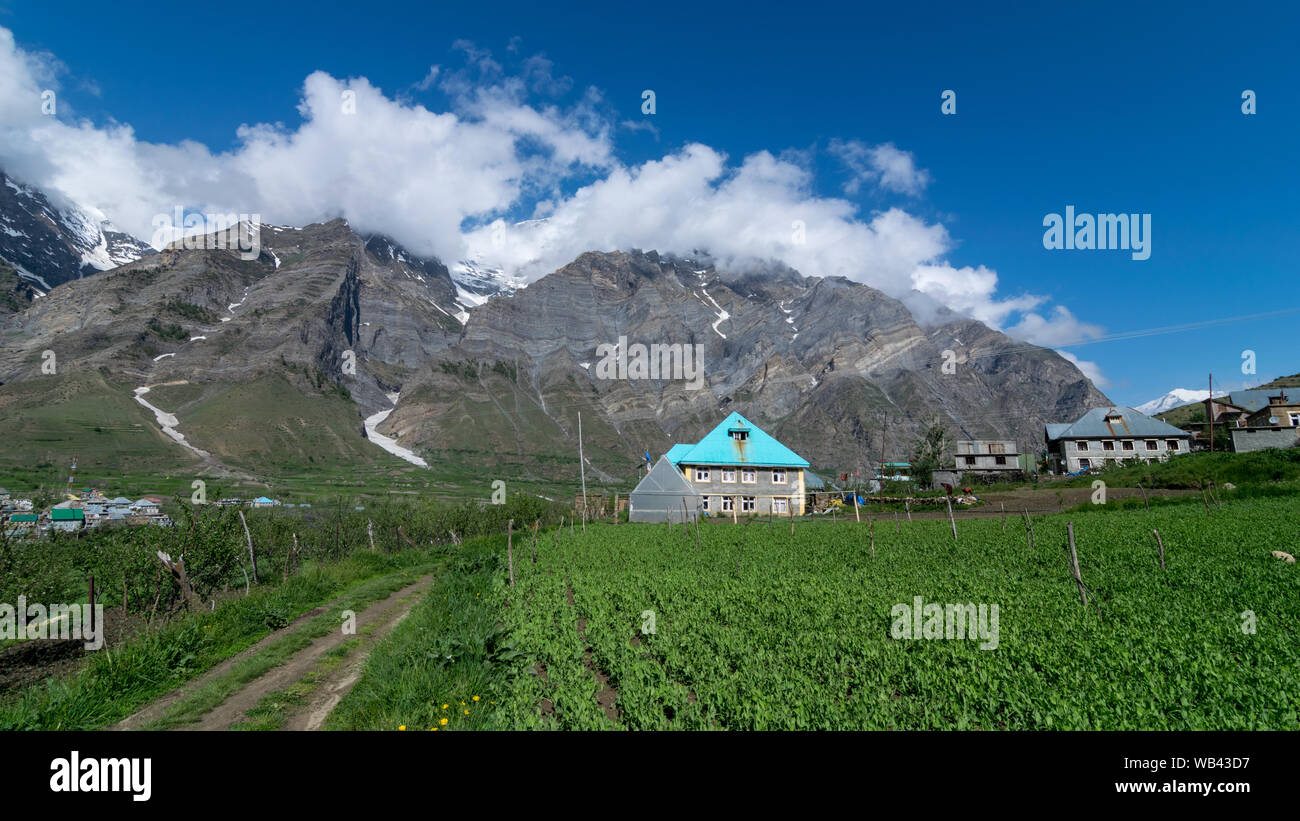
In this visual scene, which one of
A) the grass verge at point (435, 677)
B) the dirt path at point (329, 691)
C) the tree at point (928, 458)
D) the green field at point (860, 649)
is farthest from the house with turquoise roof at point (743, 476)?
the grass verge at point (435, 677)

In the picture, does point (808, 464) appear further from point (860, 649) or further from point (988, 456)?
point (988, 456)

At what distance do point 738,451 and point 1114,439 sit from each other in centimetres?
5320

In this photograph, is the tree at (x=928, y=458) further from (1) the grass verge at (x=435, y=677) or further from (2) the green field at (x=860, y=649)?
(1) the grass verge at (x=435, y=677)

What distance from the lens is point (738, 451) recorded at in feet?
213

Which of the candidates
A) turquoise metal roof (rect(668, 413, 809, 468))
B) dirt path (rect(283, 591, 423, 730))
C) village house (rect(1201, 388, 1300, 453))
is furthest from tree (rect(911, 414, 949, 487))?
dirt path (rect(283, 591, 423, 730))

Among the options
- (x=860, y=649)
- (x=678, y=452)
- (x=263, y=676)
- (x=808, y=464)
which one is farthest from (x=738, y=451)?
(x=263, y=676)

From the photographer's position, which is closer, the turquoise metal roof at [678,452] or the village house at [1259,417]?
the village house at [1259,417]

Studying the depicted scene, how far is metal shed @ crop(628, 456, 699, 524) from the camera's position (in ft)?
184

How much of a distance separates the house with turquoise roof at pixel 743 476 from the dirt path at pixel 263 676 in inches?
1778

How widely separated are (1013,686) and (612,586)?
40.4 feet

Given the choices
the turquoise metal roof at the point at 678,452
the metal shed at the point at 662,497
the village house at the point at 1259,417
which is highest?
the village house at the point at 1259,417

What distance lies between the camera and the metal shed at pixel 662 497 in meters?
56.2
